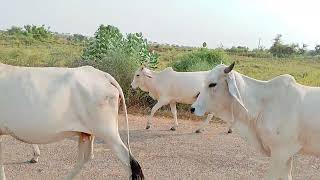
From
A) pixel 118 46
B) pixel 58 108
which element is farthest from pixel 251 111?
pixel 118 46

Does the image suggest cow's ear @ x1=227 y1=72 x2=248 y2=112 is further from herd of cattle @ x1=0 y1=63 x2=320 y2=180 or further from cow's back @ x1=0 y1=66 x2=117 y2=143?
cow's back @ x1=0 y1=66 x2=117 y2=143

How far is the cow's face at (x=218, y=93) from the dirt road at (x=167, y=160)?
1899 millimetres

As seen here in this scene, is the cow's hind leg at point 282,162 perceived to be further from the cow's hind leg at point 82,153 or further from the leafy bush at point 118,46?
the leafy bush at point 118,46

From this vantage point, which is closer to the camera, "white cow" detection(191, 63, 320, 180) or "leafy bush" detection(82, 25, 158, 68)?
"white cow" detection(191, 63, 320, 180)

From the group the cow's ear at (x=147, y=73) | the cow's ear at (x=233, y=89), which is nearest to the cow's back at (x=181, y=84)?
the cow's ear at (x=147, y=73)

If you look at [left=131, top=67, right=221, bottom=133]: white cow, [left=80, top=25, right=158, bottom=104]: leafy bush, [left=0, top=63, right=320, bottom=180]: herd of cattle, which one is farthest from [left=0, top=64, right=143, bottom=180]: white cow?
[left=80, top=25, right=158, bottom=104]: leafy bush

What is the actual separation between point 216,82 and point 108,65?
10.3m

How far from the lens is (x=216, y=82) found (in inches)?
246

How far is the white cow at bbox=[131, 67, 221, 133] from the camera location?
12086 mm

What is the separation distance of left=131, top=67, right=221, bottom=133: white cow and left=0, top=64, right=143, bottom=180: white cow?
5.47 meters

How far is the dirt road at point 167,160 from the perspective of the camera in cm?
806

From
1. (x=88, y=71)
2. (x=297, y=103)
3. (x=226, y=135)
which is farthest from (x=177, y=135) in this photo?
(x=297, y=103)

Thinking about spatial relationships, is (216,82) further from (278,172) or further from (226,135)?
(226,135)

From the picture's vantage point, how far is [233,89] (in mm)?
6160
